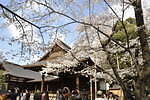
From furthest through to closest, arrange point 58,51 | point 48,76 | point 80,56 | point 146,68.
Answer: point 58,51
point 48,76
point 80,56
point 146,68

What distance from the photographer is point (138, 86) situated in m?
8.50

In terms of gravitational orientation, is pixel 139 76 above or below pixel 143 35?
below

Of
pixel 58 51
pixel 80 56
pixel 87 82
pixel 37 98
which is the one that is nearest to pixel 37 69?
pixel 58 51

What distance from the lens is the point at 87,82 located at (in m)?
25.2

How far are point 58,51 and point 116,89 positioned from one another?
29.8 ft

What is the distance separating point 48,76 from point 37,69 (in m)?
3.12

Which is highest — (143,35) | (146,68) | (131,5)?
(131,5)

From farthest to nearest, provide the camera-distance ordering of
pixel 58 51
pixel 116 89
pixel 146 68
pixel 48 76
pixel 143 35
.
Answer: pixel 116 89 < pixel 58 51 < pixel 48 76 < pixel 143 35 < pixel 146 68

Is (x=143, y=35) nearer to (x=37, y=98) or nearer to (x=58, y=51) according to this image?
(x=37, y=98)

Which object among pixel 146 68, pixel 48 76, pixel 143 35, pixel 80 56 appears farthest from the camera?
pixel 48 76

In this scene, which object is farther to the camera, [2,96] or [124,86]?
[2,96]

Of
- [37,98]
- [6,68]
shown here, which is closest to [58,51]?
[6,68]

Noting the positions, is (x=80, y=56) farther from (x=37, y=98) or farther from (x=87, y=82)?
(x=87, y=82)

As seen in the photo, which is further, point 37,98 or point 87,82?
point 87,82
